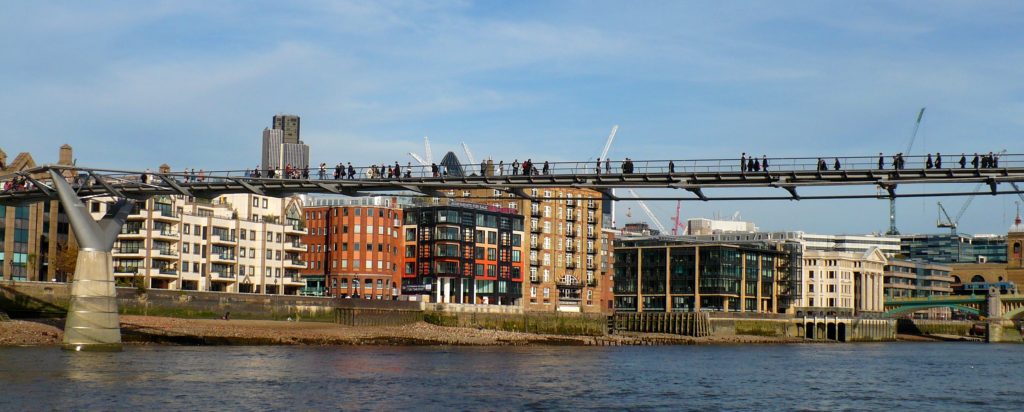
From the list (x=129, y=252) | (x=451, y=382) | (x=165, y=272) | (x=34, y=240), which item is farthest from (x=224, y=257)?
(x=451, y=382)

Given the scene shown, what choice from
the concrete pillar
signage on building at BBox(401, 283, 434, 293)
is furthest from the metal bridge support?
signage on building at BBox(401, 283, 434, 293)

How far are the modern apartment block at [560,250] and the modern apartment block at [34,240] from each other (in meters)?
62.3

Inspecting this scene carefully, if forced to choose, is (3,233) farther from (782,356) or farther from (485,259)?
(782,356)

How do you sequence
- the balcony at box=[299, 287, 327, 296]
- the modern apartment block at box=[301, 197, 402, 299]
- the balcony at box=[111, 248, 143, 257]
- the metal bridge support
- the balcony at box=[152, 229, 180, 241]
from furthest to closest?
the balcony at box=[299, 287, 327, 296] < the modern apartment block at box=[301, 197, 402, 299] < the balcony at box=[152, 229, 180, 241] < the balcony at box=[111, 248, 143, 257] < the metal bridge support

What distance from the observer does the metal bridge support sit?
83312mm

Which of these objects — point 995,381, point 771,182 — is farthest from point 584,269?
point 771,182

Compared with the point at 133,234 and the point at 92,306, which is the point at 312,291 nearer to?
the point at 133,234

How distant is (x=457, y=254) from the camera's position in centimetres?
17075

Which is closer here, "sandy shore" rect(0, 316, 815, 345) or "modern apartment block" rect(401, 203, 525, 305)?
"sandy shore" rect(0, 316, 815, 345)

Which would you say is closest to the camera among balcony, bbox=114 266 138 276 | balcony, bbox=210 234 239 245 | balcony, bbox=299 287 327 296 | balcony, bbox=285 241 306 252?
balcony, bbox=114 266 138 276

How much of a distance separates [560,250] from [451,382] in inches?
4659

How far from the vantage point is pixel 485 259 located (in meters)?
176

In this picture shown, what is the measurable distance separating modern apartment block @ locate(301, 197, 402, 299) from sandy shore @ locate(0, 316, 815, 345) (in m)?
24.6

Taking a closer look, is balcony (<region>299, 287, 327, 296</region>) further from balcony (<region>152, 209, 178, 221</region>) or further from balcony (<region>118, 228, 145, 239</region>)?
balcony (<region>118, 228, 145, 239</region>)
